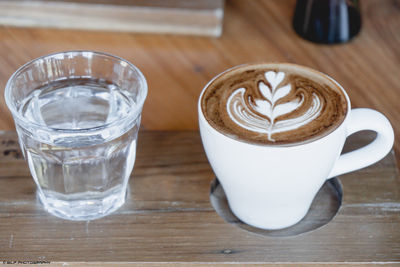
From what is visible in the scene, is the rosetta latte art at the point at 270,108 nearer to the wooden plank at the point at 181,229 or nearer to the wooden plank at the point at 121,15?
the wooden plank at the point at 181,229

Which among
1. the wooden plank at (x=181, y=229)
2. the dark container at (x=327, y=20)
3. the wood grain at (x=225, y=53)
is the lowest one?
the wood grain at (x=225, y=53)

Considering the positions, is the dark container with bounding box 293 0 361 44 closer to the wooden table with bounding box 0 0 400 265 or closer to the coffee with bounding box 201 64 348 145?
the wooden table with bounding box 0 0 400 265

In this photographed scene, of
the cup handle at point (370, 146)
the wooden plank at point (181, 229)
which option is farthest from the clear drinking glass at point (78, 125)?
the cup handle at point (370, 146)

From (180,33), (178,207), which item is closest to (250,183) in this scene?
(178,207)

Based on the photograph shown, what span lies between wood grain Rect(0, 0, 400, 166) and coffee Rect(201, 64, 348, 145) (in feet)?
0.43

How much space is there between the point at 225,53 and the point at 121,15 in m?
0.11

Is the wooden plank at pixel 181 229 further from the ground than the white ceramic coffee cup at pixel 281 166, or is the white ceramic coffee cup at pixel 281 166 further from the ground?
the white ceramic coffee cup at pixel 281 166

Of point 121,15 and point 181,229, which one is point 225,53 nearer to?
point 121,15

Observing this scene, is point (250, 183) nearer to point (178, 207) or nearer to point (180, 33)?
point (178, 207)

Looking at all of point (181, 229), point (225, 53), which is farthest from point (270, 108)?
point (225, 53)

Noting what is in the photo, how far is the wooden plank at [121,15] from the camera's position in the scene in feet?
2.13

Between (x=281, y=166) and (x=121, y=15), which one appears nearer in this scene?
(x=281, y=166)

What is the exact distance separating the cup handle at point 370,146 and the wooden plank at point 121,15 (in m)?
0.25

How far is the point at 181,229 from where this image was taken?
460 mm
